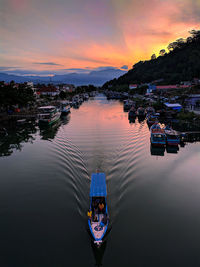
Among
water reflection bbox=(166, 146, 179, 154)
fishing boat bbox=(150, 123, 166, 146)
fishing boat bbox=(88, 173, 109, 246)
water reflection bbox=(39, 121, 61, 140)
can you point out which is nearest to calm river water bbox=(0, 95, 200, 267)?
water reflection bbox=(166, 146, 179, 154)

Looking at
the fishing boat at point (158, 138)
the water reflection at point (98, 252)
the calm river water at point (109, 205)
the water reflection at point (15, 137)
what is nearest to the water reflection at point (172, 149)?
the calm river water at point (109, 205)


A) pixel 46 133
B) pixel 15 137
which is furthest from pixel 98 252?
pixel 15 137

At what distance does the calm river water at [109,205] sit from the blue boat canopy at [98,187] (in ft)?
7.96

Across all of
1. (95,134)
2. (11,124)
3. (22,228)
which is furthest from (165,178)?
(11,124)

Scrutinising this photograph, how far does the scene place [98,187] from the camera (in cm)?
1883

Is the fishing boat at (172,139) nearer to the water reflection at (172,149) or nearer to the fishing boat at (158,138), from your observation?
the water reflection at (172,149)

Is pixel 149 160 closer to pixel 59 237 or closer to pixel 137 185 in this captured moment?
pixel 137 185

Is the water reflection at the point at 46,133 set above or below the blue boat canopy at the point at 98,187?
above

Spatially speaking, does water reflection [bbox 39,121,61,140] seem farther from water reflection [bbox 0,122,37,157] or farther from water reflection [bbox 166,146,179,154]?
water reflection [bbox 166,146,179,154]

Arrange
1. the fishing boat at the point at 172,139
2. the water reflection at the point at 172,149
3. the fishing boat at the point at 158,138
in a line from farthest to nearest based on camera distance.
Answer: the fishing boat at the point at 172,139 → the fishing boat at the point at 158,138 → the water reflection at the point at 172,149

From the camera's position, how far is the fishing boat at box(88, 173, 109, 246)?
14539 millimetres

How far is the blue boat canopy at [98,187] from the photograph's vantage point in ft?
58.6

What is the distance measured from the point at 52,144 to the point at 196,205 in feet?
102

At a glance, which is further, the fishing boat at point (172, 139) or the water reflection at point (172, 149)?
the fishing boat at point (172, 139)
